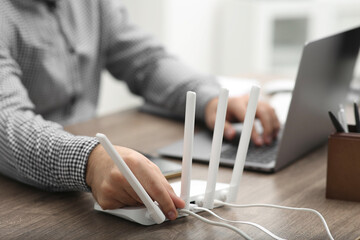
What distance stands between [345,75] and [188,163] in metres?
0.52

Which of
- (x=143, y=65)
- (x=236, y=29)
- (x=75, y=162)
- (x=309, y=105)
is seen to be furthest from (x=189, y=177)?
(x=236, y=29)

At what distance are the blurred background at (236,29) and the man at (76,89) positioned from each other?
178 cm

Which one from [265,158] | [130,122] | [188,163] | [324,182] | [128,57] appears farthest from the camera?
[128,57]

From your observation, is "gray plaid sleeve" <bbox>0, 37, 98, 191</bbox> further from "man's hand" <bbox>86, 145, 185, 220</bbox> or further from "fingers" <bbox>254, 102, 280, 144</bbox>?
"fingers" <bbox>254, 102, 280, 144</bbox>

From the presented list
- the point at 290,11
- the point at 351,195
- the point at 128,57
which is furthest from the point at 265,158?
the point at 290,11

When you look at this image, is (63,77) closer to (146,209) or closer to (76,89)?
(76,89)

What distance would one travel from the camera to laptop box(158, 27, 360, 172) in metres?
0.88

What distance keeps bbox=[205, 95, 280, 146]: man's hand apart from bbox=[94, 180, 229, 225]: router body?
315 mm

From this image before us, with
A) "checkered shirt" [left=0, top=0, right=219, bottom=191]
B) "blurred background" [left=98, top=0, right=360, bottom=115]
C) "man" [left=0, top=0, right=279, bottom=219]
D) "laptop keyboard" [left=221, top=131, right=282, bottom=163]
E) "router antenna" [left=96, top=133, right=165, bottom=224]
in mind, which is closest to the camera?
"router antenna" [left=96, top=133, right=165, bottom=224]

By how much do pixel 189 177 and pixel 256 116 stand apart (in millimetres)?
470

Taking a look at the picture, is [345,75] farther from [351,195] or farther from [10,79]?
[10,79]

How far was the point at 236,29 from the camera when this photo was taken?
3.72 metres

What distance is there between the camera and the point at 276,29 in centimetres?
368

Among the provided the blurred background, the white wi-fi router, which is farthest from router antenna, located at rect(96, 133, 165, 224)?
the blurred background
